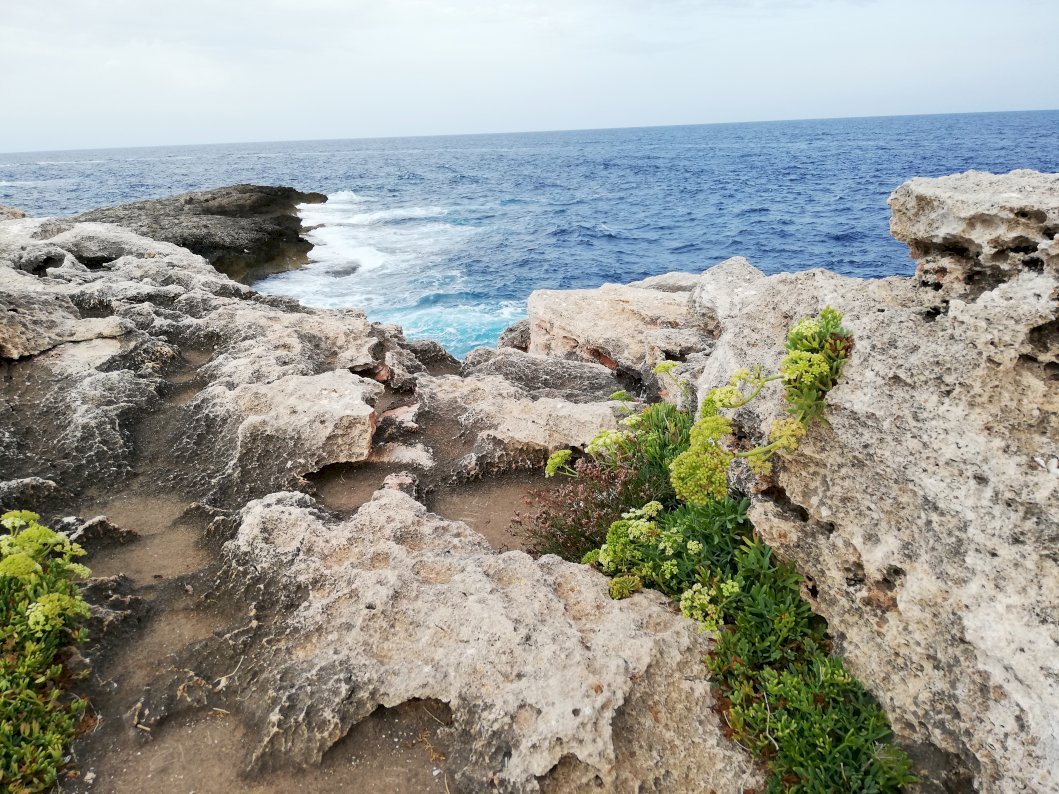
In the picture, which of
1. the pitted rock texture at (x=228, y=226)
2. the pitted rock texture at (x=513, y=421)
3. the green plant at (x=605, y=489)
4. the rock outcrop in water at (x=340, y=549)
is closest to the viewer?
the rock outcrop in water at (x=340, y=549)

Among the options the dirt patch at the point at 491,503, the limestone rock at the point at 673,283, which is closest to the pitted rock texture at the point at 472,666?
the dirt patch at the point at 491,503

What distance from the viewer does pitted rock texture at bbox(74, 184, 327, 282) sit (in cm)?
2605

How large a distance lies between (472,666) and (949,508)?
11.0 feet

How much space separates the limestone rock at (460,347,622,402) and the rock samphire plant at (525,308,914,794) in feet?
13.3

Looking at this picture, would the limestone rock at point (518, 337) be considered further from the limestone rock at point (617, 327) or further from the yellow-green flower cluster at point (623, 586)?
the yellow-green flower cluster at point (623, 586)

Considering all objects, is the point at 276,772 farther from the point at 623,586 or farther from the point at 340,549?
the point at 623,586

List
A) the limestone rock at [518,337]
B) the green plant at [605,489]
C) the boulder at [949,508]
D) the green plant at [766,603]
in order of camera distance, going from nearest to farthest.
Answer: the boulder at [949,508] < the green plant at [766,603] < the green plant at [605,489] < the limestone rock at [518,337]

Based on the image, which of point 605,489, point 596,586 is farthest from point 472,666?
point 605,489

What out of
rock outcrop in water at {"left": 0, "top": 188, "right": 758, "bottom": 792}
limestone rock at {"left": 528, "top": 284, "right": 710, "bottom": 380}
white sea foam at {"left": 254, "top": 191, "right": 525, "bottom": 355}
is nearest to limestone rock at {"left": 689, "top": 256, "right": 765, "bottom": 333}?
limestone rock at {"left": 528, "top": 284, "right": 710, "bottom": 380}

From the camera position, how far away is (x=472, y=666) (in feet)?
14.3

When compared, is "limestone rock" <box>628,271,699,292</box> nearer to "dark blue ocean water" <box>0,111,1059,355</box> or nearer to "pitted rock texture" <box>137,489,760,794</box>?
"dark blue ocean water" <box>0,111,1059,355</box>

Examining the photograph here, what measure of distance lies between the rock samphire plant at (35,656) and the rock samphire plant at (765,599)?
13.5ft

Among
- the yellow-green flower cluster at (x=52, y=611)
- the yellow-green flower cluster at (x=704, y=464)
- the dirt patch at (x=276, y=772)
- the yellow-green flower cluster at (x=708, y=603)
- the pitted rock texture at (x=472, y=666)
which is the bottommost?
the dirt patch at (x=276, y=772)

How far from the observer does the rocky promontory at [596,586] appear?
11.9 feet
